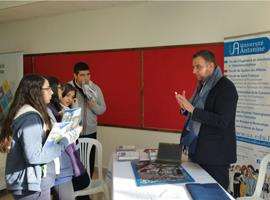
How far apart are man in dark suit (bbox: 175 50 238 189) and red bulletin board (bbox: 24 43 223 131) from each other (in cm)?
142

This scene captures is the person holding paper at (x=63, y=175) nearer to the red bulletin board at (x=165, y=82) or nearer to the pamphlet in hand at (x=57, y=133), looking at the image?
the pamphlet in hand at (x=57, y=133)

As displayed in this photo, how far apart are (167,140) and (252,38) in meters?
1.66

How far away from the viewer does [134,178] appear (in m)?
2.06

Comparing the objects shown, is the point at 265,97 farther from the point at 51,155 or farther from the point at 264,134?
the point at 51,155

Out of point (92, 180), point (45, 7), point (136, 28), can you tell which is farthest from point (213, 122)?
point (45, 7)

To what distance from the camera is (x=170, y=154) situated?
7.85 ft

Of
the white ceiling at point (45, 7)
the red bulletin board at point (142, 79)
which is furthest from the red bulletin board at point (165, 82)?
the white ceiling at point (45, 7)

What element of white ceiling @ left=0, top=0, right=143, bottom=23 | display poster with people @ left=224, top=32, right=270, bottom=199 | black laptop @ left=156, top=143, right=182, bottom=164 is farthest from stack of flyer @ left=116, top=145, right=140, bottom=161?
white ceiling @ left=0, top=0, right=143, bottom=23

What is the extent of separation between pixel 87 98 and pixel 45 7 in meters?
1.67

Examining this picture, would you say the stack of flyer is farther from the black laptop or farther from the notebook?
the notebook

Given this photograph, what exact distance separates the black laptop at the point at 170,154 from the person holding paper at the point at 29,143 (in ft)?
2.54

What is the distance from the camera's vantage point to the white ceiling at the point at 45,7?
4.05 meters

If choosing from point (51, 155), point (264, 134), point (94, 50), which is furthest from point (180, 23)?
point (51, 155)

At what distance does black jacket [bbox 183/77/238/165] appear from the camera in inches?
84.5
